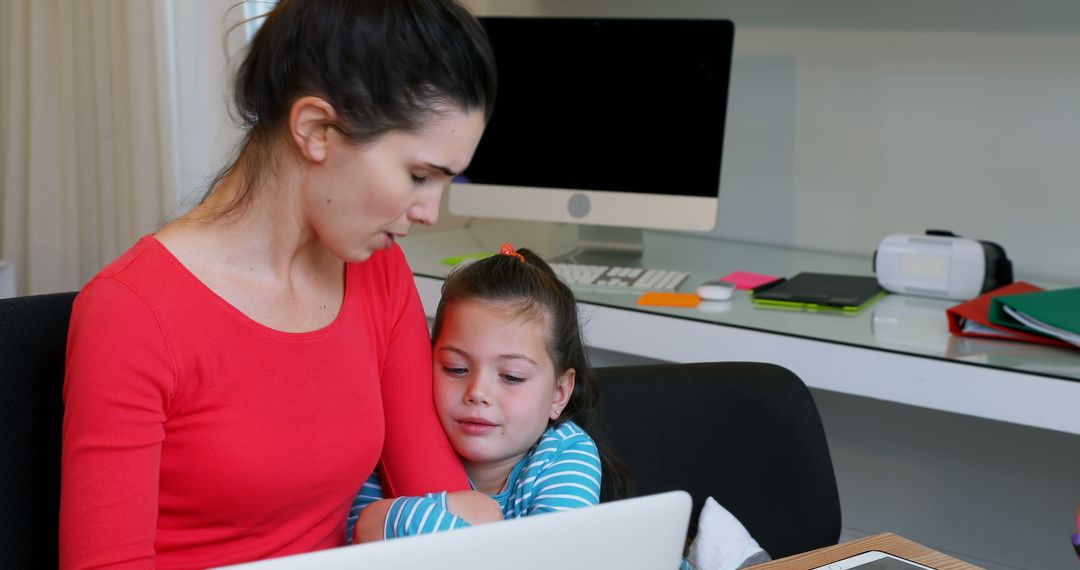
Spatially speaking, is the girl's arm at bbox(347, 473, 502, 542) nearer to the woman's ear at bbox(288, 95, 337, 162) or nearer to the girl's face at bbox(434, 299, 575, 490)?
the girl's face at bbox(434, 299, 575, 490)

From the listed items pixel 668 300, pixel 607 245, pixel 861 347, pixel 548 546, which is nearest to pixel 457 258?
pixel 607 245

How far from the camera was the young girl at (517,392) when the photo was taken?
4.13 feet

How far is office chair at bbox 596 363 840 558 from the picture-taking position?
135 centimetres

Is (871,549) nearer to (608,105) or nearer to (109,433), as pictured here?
(109,433)

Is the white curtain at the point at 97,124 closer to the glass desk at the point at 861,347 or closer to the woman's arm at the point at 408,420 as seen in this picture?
the glass desk at the point at 861,347

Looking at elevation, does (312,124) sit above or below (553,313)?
above

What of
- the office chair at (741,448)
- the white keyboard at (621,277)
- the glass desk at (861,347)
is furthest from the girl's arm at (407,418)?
the white keyboard at (621,277)

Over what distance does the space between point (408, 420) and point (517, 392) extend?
0.45 ft

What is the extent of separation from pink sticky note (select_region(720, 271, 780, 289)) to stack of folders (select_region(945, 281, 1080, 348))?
1.20 feet

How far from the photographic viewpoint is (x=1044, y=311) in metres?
1.74

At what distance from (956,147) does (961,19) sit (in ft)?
0.81

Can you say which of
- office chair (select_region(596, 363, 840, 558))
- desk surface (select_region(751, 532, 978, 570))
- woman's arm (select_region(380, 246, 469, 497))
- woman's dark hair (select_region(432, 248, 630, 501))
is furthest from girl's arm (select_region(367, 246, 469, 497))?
desk surface (select_region(751, 532, 978, 570))

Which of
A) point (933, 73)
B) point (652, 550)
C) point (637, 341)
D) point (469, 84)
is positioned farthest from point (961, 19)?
point (652, 550)

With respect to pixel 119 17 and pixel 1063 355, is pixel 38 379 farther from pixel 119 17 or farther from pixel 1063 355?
pixel 119 17
